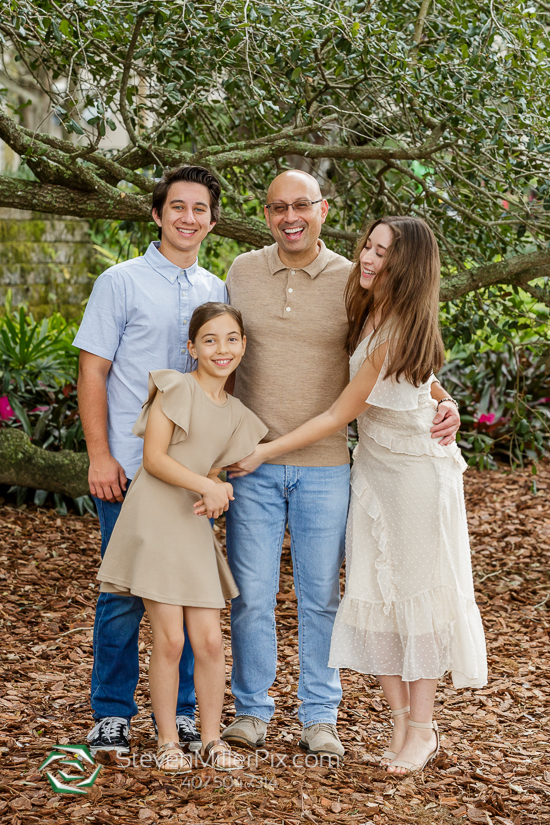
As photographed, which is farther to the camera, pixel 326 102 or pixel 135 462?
pixel 326 102

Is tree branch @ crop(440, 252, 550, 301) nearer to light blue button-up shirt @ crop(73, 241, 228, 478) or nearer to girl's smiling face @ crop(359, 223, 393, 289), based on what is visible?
girl's smiling face @ crop(359, 223, 393, 289)

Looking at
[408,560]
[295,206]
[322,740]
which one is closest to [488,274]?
[295,206]

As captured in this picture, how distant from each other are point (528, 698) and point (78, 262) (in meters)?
7.27

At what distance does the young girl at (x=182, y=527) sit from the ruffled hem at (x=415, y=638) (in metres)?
0.46

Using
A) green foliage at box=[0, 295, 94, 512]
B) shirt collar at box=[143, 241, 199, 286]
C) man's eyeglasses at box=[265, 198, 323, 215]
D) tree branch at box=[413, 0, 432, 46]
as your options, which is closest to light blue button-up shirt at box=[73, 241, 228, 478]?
shirt collar at box=[143, 241, 199, 286]

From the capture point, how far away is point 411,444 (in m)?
2.70

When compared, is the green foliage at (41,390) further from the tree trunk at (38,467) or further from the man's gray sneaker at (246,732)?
the man's gray sneaker at (246,732)

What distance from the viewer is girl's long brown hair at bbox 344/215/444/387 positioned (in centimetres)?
260

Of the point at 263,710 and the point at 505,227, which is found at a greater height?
the point at 505,227

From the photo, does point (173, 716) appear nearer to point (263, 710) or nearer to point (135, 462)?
point (263, 710)

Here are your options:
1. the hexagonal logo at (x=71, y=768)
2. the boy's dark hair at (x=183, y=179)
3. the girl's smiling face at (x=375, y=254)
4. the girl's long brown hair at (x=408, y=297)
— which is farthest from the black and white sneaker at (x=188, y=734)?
the boy's dark hair at (x=183, y=179)

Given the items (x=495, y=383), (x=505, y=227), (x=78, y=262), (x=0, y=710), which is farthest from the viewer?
(x=78, y=262)

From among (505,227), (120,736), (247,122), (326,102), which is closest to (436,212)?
(505,227)

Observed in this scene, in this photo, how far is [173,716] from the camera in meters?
2.59
